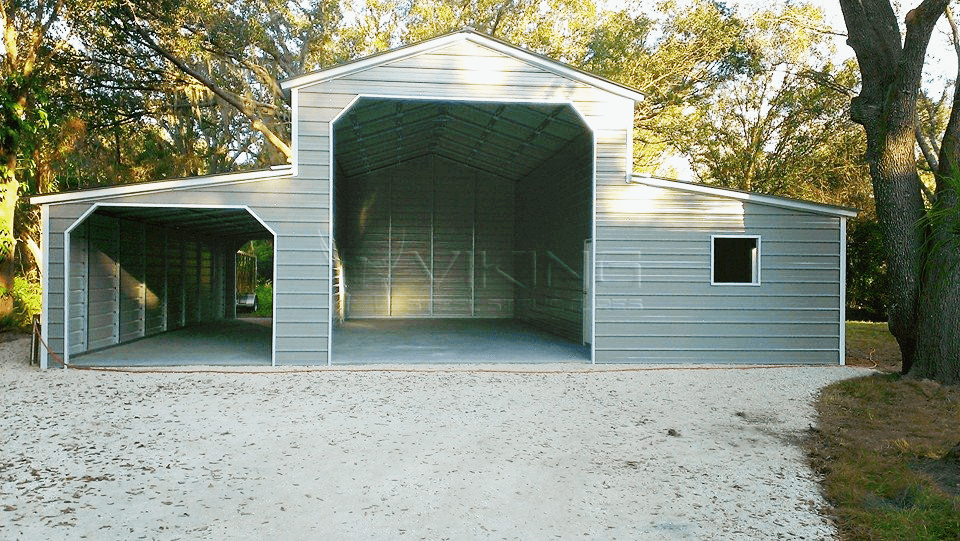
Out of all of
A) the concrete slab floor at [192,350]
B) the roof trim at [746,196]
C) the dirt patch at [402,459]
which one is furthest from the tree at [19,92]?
the roof trim at [746,196]

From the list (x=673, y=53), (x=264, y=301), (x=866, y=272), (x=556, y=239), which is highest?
(x=673, y=53)

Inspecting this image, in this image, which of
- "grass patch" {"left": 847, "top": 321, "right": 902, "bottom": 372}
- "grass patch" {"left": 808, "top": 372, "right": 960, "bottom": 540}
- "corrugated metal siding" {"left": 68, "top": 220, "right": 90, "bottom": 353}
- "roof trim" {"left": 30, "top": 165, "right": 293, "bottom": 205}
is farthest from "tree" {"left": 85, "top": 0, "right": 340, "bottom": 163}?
"grass patch" {"left": 808, "top": 372, "right": 960, "bottom": 540}

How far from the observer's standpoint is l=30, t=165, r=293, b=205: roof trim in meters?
8.87

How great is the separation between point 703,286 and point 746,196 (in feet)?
Result: 4.53

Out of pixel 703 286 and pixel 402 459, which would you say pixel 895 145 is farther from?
pixel 402 459

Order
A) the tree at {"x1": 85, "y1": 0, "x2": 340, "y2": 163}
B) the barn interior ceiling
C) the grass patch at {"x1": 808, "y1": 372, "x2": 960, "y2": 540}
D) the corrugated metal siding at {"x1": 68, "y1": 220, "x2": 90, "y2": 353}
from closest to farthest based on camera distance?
1. the grass patch at {"x1": 808, "y1": 372, "x2": 960, "y2": 540}
2. the corrugated metal siding at {"x1": 68, "y1": 220, "x2": 90, "y2": 353}
3. the barn interior ceiling
4. the tree at {"x1": 85, "y1": 0, "x2": 340, "y2": 163}

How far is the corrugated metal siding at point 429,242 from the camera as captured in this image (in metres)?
17.8

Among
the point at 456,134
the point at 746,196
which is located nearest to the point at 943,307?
the point at 746,196

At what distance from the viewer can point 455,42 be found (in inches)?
371

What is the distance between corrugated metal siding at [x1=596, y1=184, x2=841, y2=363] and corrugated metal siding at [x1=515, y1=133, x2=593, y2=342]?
1139mm

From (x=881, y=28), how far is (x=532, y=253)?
883cm

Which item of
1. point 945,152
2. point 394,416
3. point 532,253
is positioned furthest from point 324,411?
point 532,253

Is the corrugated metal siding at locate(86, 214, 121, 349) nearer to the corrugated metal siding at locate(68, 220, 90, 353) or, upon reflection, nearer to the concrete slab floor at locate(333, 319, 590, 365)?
the corrugated metal siding at locate(68, 220, 90, 353)

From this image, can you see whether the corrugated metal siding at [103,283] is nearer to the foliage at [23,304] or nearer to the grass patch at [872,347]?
the foliage at [23,304]
